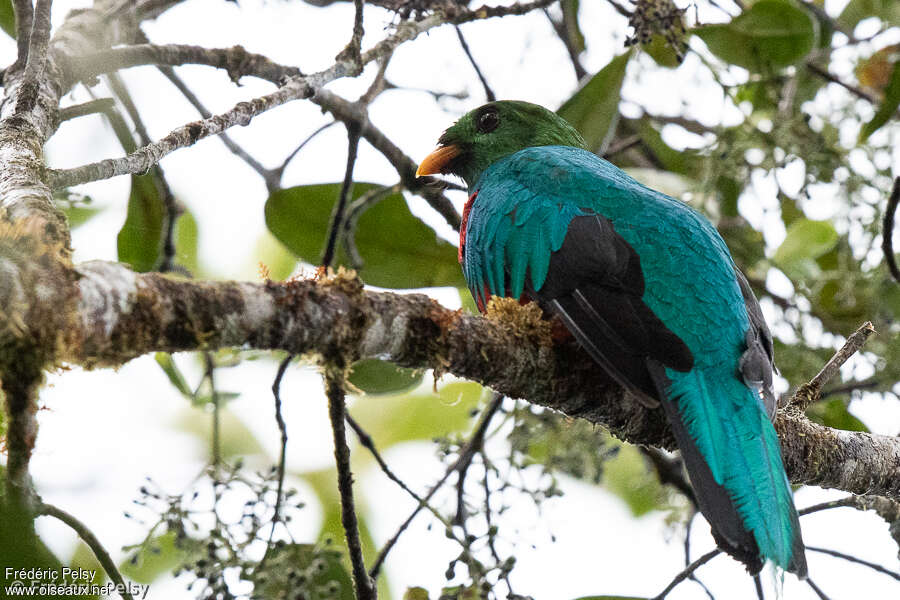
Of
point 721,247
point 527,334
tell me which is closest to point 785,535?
point 527,334

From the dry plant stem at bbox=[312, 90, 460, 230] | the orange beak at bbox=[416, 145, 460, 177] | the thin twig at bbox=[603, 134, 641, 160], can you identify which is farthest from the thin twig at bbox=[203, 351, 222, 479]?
the thin twig at bbox=[603, 134, 641, 160]

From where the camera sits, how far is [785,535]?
2.24 m

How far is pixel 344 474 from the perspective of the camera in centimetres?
207

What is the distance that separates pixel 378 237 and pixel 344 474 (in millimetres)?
1658

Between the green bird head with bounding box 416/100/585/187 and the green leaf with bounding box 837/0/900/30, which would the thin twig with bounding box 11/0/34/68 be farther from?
the green leaf with bounding box 837/0/900/30

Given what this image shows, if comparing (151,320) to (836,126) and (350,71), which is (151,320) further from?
(836,126)

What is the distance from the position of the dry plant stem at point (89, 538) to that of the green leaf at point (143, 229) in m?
1.55

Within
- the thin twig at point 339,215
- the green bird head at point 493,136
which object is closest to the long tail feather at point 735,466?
the thin twig at point 339,215

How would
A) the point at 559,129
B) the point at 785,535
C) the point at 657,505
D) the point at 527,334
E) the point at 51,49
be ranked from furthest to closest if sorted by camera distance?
the point at 657,505, the point at 559,129, the point at 51,49, the point at 527,334, the point at 785,535

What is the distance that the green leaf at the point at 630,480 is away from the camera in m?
4.68

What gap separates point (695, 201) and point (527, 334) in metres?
2.00

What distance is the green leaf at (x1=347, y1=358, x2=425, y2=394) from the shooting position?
3.14 meters

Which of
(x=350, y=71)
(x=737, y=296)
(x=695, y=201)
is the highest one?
(x=695, y=201)

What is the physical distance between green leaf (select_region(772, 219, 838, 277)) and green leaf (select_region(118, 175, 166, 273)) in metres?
2.69
